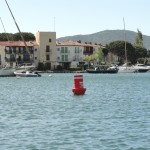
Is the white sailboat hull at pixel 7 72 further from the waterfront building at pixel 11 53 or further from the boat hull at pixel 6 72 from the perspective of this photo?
the waterfront building at pixel 11 53

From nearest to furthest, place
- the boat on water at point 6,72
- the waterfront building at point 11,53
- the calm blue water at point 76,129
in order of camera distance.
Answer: the calm blue water at point 76,129 < the boat on water at point 6,72 < the waterfront building at point 11,53

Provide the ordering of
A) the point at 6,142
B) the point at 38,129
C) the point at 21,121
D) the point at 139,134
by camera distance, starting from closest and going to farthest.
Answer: the point at 6,142
the point at 139,134
the point at 38,129
the point at 21,121

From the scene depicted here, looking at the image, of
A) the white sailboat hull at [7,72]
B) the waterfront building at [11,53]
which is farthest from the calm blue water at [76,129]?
the waterfront building at [11,53]

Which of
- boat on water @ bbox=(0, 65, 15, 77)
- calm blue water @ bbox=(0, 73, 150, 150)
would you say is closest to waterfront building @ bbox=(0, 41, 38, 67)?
boat on water @ bbox=(0, 65, 15, 77)

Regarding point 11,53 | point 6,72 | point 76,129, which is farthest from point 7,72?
point 76,129

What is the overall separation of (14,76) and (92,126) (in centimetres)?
12408

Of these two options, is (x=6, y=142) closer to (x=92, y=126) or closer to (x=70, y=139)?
(x=70, y=139)

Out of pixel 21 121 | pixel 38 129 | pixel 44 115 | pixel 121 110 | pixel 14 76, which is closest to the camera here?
pixel 38 129

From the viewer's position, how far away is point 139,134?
27.0 metres

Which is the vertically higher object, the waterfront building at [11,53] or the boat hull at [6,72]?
the waterfront building at [11,53]

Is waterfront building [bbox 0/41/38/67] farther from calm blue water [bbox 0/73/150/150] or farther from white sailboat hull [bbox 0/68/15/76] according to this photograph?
calm blue water [bbox 0/73/150/150]

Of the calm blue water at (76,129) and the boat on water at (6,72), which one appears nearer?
the calm blue water at (76,129)

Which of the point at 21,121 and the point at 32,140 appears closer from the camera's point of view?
the point at 32,140

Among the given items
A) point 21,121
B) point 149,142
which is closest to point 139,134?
point 149,142
